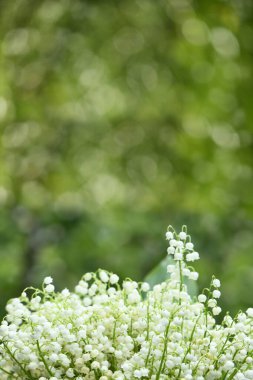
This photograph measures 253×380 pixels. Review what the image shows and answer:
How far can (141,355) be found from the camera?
30.5 inches

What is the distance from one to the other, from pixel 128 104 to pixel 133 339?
3.94 m

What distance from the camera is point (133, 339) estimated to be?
818 mm

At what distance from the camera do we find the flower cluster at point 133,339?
78 centimetres

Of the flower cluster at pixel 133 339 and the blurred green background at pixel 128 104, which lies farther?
the blurred green background at pixel 128 104

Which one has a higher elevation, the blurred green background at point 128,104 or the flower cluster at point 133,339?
the blurred green background at point 128,104

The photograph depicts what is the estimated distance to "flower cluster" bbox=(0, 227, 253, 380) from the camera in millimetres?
775

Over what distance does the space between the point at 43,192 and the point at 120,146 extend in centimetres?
77

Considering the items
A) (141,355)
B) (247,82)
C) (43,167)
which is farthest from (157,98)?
(141,355)

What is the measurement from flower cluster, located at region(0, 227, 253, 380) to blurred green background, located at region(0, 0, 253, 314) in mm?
2055

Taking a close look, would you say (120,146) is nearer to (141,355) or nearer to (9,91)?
(9,91)

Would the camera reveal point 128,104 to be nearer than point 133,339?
No

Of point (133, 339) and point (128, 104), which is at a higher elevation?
point (128, 104)

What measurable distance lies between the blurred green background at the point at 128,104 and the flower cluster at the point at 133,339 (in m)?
2.05

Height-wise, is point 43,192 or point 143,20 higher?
point 143,20
